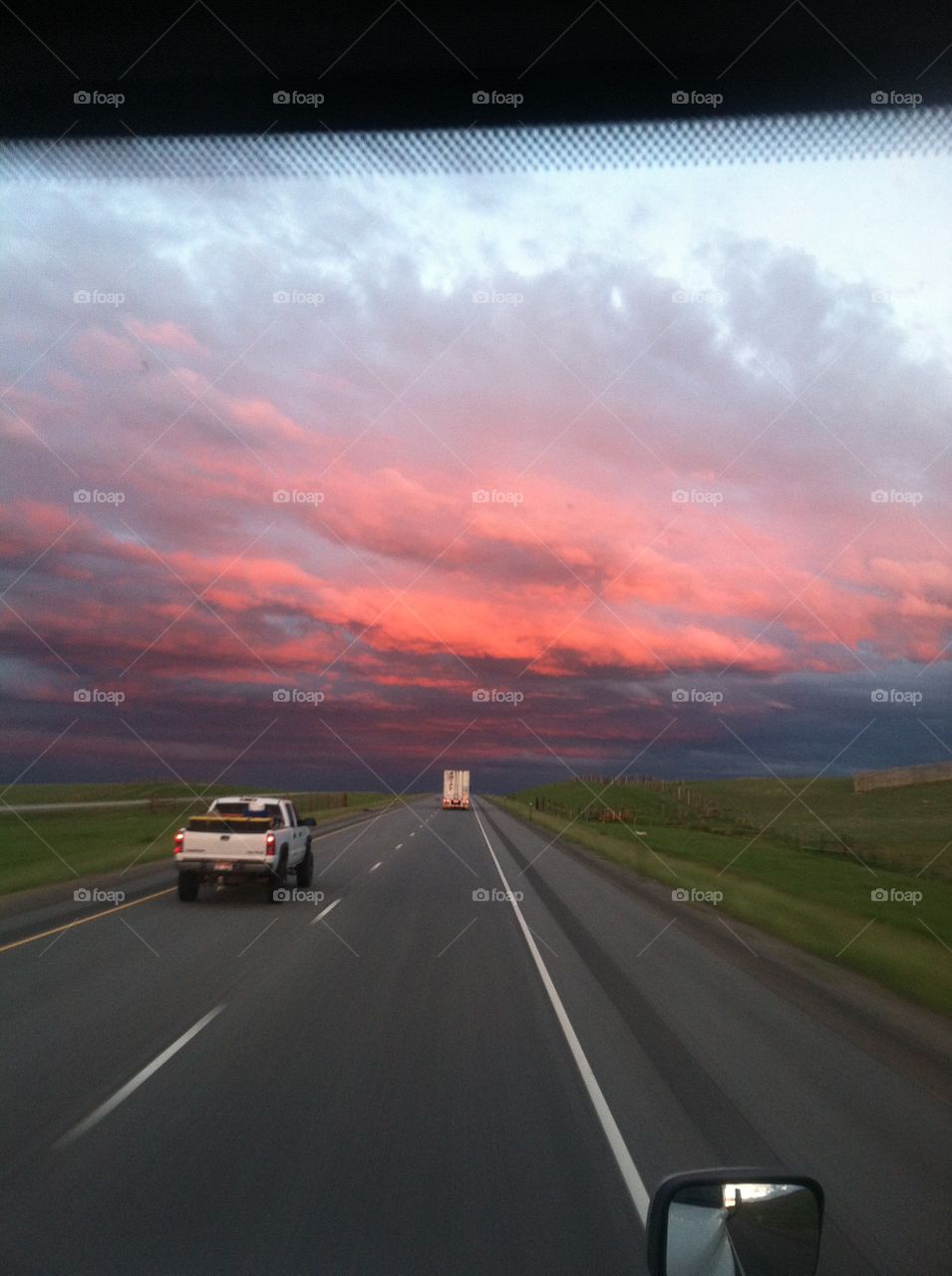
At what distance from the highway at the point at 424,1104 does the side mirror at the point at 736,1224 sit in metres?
2.34

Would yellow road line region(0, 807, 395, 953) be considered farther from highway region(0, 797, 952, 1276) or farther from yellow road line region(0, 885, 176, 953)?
highway region(0, 797, 952, 1276)

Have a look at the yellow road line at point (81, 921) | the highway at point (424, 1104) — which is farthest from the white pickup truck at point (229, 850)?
the highway at point (424, 1104)

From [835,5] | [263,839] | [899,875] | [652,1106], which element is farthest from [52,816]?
[835,5]

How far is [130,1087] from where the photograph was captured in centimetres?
748

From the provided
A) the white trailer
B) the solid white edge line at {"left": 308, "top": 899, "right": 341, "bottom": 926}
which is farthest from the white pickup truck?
the white trailer

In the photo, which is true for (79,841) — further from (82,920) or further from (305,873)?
(82,920)

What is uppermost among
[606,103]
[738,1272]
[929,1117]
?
[606,103]

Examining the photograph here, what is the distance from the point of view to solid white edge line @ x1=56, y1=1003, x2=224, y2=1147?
253 inches

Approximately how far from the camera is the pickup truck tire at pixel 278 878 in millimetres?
20891

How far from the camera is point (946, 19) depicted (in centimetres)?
486

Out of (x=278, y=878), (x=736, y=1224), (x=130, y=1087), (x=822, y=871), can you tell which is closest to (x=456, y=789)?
(x=822, y=871)

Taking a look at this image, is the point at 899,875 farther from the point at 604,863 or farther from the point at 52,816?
the point at 52,816

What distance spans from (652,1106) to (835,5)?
6.51 m

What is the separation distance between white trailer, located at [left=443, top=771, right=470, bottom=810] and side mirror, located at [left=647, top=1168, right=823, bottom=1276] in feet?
259
